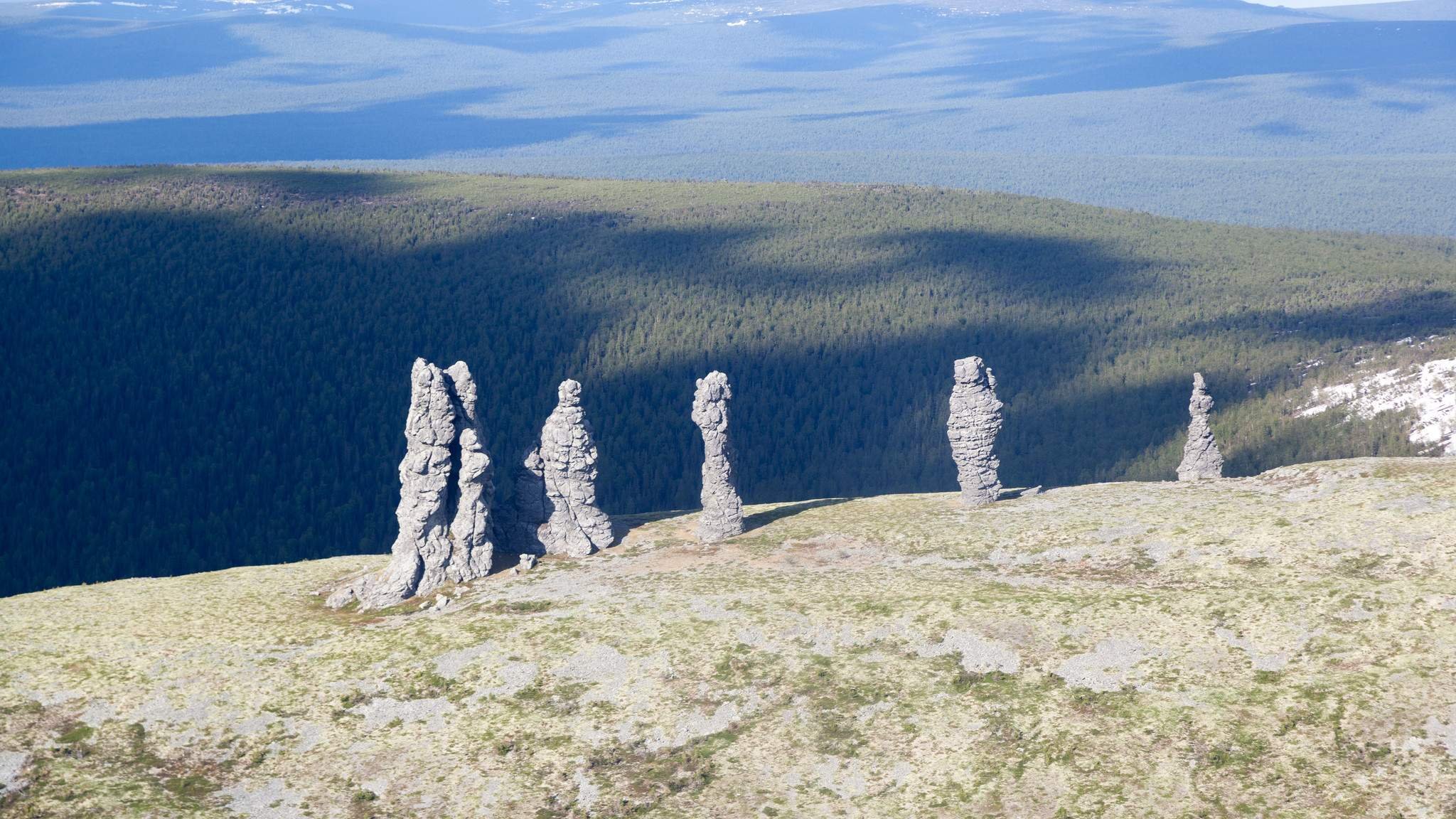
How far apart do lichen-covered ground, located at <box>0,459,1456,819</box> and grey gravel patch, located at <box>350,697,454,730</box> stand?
0.57ft

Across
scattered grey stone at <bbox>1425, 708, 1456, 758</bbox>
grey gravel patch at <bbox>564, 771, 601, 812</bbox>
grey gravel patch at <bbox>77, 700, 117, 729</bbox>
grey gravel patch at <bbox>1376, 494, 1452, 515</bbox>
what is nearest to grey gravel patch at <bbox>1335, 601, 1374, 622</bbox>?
scattered grey stone at <bbox>1425, 708, 1456, 758</bbox>

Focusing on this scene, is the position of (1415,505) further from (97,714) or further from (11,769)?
(11,769)

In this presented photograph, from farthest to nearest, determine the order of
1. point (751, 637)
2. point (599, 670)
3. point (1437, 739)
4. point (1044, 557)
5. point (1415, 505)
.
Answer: point (1044, 557) → point (1415, 505) → point (751, 637) → point (599, 670) → point (1437, 739)

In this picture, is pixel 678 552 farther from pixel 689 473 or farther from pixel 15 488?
pixel 15 488

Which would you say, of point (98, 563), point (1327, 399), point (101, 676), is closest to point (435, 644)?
point (101, 676)

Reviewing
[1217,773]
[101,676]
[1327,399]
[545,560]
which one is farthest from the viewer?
[1327,399]

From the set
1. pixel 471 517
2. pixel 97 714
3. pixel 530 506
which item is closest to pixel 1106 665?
pixel 471 517

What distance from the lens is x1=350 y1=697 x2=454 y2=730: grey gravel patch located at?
58281 millimetres

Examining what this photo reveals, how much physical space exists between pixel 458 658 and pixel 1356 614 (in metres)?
37.9

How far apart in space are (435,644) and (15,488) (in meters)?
125

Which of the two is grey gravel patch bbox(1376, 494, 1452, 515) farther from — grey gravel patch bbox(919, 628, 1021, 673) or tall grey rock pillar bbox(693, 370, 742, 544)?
tall grey rock pillar bbox(693, 370, 742, 544)

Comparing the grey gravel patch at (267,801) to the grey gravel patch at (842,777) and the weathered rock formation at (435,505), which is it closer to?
the grey gravel patch at (842,777)

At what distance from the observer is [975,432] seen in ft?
287

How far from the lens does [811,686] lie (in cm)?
5859
